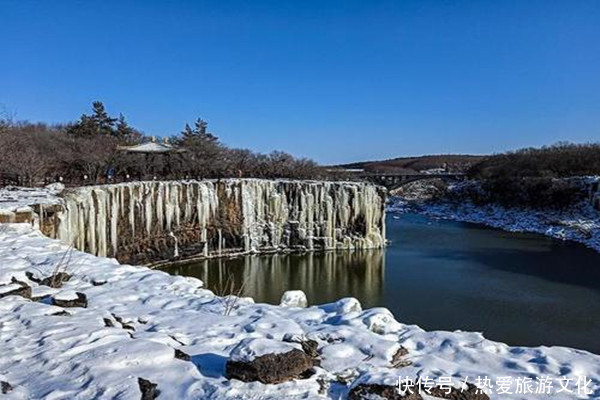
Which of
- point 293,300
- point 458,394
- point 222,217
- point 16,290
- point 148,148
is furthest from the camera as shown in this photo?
point 148,148

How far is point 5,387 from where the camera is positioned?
298cm

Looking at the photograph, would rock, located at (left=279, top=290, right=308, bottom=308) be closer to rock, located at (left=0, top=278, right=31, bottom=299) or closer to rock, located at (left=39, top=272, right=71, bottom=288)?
rock, located at (left=39, top=272, right=71, bottom=288)

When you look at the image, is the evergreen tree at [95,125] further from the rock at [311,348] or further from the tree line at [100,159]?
the rock at [311,348]

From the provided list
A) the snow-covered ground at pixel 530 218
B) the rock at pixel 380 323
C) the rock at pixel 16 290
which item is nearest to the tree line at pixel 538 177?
the snow-covered ground at pixel 530 218

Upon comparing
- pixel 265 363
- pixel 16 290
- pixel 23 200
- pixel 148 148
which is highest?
pixel 148 148

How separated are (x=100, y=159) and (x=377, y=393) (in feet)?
79.0

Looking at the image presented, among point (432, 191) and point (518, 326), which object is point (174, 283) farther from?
point (432, 191)

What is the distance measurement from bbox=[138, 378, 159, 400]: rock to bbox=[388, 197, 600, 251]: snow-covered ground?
27133mm

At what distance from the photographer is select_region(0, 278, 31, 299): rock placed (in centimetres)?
485

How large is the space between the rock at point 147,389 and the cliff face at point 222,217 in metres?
11.2

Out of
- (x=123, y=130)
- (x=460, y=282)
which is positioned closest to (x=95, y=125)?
A: (x=123, y=130)

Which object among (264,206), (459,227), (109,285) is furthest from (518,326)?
(459,227)

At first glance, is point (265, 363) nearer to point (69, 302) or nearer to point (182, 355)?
point (182, 355)

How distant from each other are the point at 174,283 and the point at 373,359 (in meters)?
3.23
